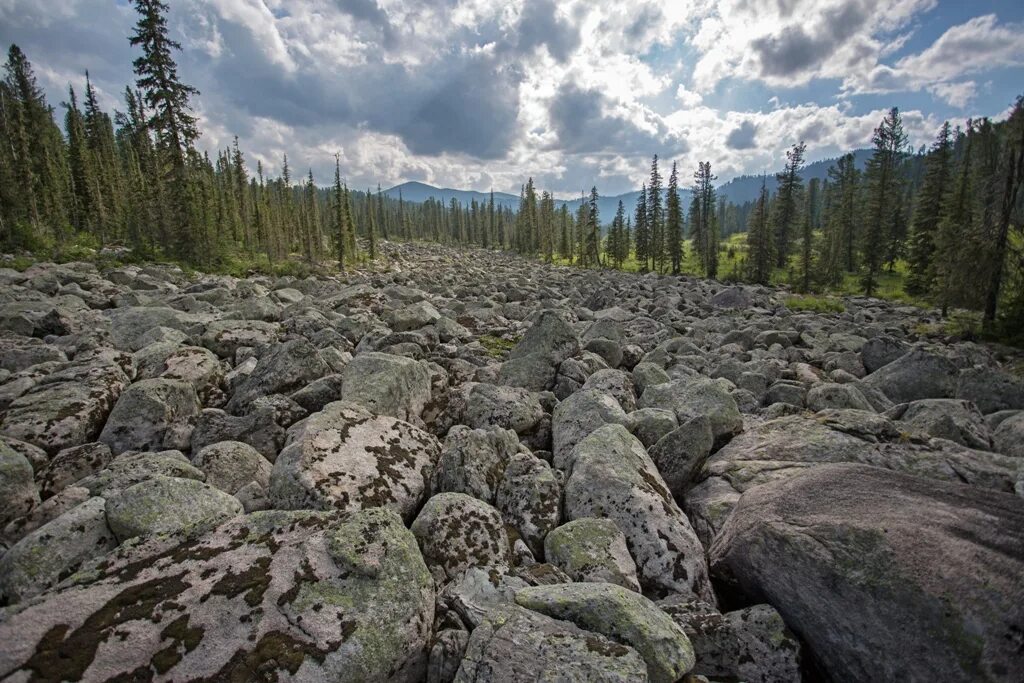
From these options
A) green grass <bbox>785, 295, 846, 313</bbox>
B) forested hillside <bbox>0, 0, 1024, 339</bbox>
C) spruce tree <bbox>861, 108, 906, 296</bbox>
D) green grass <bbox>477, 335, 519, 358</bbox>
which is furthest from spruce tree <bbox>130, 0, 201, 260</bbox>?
spruce tree <bbox>861, 108, 906, 296</bbox>

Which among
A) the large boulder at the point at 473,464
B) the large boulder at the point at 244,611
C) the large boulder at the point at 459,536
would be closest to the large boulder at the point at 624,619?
the large boulder at the point at 459,536

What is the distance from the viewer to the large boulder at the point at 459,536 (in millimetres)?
4449

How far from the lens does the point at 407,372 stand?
27.7 feet

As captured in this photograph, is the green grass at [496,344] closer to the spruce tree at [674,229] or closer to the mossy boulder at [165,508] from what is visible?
the mossy boulder at [165,508]

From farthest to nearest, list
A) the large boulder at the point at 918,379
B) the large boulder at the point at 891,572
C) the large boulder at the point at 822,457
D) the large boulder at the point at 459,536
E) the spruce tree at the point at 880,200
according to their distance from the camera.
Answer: the spruce tree at the point at 880,200
the large boulder at the point at 918,379
the large boulder at the point at 822,457
the large boulder at the point at 459,536
the large boulder at the point at 891,572

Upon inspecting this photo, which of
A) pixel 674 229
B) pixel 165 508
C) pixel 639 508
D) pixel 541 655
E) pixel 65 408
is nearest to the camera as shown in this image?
pixel 541 655

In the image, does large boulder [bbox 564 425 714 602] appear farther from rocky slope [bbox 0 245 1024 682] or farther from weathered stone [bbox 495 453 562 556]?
weathered stone [bbox 495 453 562 556]

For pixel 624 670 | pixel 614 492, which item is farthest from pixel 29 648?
pixel 614 492

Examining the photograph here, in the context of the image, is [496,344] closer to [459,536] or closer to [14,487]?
[459,536]

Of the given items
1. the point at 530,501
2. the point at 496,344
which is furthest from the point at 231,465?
the point at 496,344

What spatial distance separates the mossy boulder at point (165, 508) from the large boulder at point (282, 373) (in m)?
3.54

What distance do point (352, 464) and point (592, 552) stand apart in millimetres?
2984

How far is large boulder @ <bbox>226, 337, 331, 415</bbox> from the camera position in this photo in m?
8.31

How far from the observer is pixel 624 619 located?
3.46 metres
